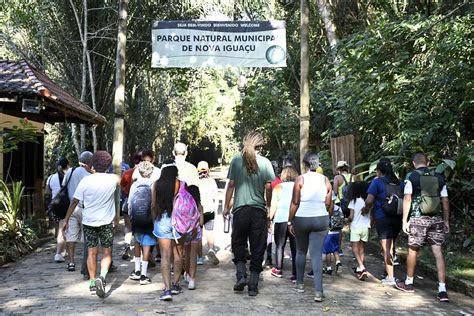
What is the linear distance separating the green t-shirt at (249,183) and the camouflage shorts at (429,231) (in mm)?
1996

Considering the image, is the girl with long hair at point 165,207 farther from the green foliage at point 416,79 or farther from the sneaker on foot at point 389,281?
the green foliage at point 416,79

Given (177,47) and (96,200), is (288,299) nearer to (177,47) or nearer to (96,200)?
(96,200)

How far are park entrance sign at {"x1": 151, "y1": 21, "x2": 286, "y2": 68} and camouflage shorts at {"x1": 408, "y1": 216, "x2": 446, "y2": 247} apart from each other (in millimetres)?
5693

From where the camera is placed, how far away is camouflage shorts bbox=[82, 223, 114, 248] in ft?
21.2

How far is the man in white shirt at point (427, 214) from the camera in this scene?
260 inches

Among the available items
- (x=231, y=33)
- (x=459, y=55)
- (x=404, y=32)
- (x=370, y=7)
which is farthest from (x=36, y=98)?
(x=370, y=7)

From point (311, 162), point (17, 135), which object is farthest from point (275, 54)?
point (17, 135)

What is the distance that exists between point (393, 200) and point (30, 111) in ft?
22.4

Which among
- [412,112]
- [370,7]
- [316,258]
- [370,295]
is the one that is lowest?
[370,295]

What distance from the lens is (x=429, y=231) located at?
6.69 meters

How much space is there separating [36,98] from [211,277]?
5148 millimetres

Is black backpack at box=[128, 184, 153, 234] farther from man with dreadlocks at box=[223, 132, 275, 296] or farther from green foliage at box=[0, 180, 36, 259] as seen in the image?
green foliage at box=[0, 180, 36, 259]

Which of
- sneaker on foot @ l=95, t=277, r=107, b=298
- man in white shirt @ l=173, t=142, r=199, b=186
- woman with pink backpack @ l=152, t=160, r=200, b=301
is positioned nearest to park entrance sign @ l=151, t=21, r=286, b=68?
man in white shirt @ l=173, t=142, r=199, b=186

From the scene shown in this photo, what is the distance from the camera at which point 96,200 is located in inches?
254
